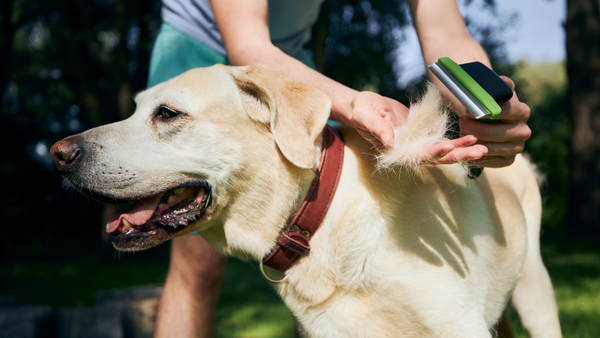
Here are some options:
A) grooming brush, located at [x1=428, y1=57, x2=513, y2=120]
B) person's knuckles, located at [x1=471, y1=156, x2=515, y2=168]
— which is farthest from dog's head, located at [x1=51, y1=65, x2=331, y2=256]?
person's knuckles, located at [x1=471, y1=156, x2=515, y2=168]

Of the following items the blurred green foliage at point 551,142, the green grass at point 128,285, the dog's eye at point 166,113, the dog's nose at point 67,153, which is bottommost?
the blurred green foliage at point 551,142

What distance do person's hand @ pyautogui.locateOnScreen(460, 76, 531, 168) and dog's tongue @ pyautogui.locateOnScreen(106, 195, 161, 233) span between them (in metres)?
1.33

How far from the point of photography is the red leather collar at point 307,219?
179cm

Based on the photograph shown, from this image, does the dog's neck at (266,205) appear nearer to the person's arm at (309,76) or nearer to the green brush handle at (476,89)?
the person's arm at (309,76)

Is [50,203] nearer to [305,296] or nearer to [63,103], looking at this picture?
[63,103]

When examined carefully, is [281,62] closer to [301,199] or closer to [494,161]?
[301,199]

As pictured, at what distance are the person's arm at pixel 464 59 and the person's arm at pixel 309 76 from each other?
0.49ft

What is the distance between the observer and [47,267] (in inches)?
455

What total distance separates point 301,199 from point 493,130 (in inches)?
31.6

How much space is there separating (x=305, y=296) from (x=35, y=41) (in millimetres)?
21710

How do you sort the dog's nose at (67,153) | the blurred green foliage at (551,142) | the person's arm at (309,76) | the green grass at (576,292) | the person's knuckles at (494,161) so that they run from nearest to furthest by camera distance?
the person's arm at (309,76) → the person's knuckles at (494,161) → the dog's nose at (67,153) → the green grass at (576,292) → the blurred green foliage at (551,142)

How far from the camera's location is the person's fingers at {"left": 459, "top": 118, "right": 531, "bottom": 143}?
158 centimetres

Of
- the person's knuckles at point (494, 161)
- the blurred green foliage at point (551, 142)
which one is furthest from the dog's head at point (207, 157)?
the blurred green foliage at point (551, 142)

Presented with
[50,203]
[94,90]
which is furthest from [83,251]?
[94,90]
